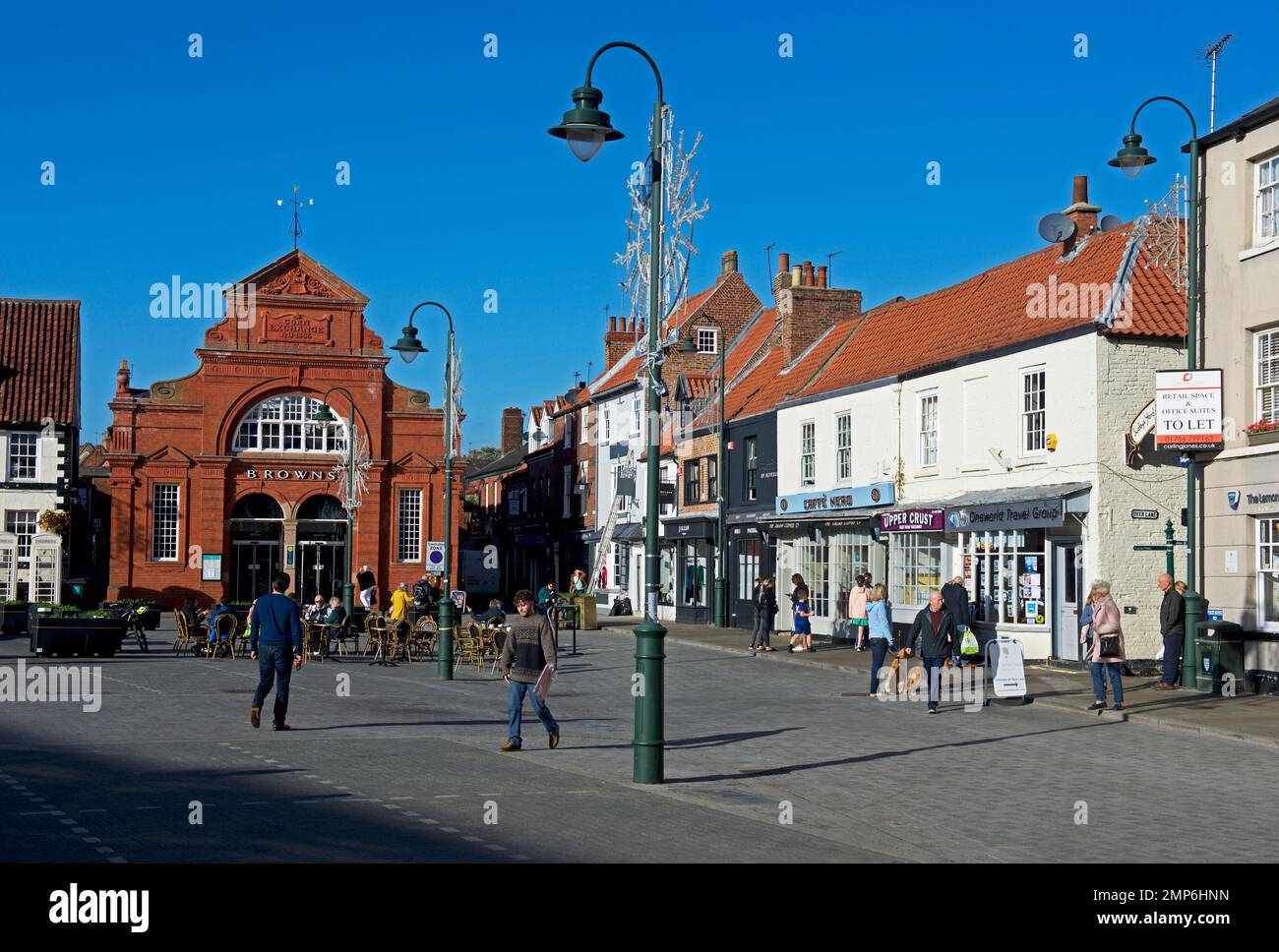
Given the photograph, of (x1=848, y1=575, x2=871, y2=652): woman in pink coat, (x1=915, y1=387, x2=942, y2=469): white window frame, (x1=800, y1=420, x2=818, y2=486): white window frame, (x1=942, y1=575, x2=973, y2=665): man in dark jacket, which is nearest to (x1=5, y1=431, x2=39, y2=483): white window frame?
(x1=800, y1=420, x2=818, y2=486): white window frame

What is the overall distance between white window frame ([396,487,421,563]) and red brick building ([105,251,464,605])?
0.07 m

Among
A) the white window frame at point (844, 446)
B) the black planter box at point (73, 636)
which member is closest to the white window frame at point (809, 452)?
the white window frame at point (844, 446)

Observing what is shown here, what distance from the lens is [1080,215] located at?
3222cm

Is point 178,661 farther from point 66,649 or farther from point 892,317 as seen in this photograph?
point 892,317

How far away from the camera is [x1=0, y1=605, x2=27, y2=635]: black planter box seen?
1614 inches

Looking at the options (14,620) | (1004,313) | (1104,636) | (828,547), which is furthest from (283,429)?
(1104,636)

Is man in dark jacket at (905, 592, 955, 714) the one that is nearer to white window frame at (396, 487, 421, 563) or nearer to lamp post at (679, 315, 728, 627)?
lamp post at (679, 315, 728, 627)

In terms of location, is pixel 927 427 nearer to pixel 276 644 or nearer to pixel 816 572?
pixel 816 572

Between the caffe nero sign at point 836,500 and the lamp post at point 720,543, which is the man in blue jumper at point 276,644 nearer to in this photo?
the caffe nero sign at point 836,500

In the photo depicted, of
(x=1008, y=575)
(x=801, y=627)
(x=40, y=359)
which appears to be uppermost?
(x=40, y=359)

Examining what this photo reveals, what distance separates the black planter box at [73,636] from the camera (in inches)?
1155

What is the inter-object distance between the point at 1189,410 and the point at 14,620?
105 feet

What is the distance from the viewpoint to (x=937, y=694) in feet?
70.0
